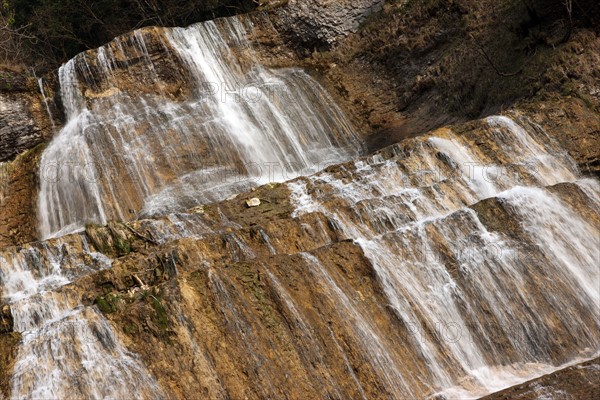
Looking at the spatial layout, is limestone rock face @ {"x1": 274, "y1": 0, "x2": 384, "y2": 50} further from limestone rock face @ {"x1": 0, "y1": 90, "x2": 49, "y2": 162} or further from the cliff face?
limestone rock face @ {"x1": 0, "y1": 90, "x2": 49, "y2": 162}

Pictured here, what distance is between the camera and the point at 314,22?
23.1 meters

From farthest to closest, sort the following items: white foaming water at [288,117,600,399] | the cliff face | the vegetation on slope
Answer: the vegetation on slope
white foaming water at [288,117,600,399]
the cliff face

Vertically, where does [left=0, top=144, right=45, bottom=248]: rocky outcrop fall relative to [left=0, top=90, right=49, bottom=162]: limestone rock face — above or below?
below

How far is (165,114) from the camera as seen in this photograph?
18828 millimetres

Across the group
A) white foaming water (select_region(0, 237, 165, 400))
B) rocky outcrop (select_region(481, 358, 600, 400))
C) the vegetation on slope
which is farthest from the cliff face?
the vegetation on slope

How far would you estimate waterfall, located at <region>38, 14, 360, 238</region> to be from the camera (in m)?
16.9

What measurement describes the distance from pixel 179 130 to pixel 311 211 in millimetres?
6930

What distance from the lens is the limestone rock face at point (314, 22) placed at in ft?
75.7

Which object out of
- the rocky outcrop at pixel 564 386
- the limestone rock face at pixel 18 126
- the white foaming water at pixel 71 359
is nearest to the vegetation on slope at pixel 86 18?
the limestone rock face at pixel 18 126

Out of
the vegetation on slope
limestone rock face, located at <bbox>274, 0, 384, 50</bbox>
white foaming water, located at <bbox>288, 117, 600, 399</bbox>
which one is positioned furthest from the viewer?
the vegetation on slope

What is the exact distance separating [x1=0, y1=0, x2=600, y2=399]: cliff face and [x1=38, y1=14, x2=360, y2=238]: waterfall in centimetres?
6

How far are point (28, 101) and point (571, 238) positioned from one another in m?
14.8

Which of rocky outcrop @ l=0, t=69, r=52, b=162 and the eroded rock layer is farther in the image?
rocky outcrop @ l=0, t=69, r=52, b=162

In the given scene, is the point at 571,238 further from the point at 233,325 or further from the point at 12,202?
the point at 12,202
